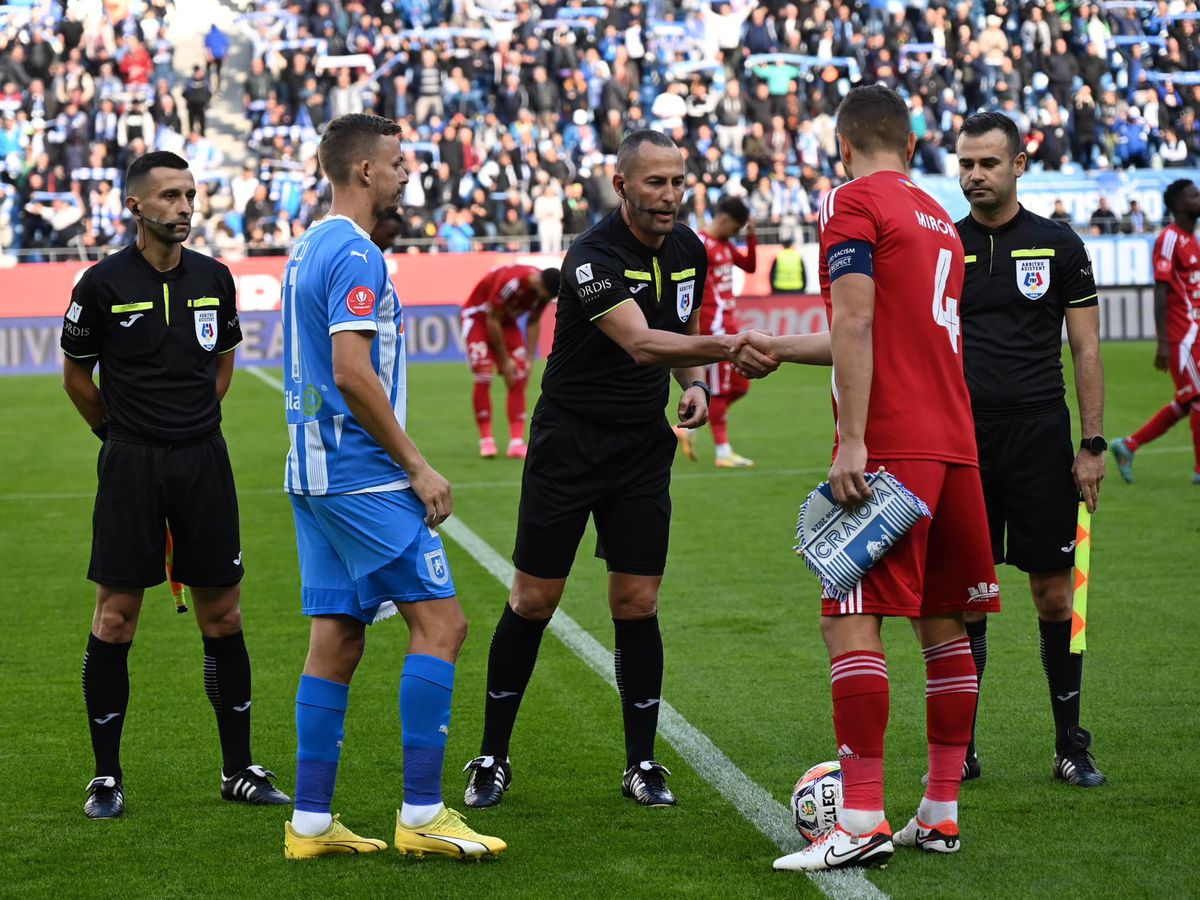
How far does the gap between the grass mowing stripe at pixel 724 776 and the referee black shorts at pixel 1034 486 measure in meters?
1.19

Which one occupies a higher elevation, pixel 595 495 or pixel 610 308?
pixel 610 308

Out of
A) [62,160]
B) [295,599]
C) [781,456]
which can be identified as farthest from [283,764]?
[62,160]

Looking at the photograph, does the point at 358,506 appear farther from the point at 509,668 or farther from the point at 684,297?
the point at 684,297

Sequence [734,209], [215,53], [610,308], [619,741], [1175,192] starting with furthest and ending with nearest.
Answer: [215,53] < [734,209] < [1175,192] < [619,741] < [610,308]

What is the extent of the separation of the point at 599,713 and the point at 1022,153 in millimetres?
2642

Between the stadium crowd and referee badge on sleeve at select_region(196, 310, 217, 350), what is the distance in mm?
21262

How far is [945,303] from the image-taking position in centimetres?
454

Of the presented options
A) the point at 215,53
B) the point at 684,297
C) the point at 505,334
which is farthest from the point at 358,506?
the point at 215,53

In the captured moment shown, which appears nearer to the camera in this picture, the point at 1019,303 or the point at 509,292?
the point at 1019,303

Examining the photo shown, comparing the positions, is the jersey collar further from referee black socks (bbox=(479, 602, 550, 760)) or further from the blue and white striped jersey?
the blue and white striped jersey

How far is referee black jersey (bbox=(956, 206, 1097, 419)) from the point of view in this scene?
5523 millimetres

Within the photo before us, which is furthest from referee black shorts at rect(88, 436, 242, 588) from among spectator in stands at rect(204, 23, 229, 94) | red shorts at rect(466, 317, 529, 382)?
spectator in stands at rect(204, 23, 229, 94)

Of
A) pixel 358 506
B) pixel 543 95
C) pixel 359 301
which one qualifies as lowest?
pixel 358 506

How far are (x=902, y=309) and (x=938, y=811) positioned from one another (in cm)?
142
